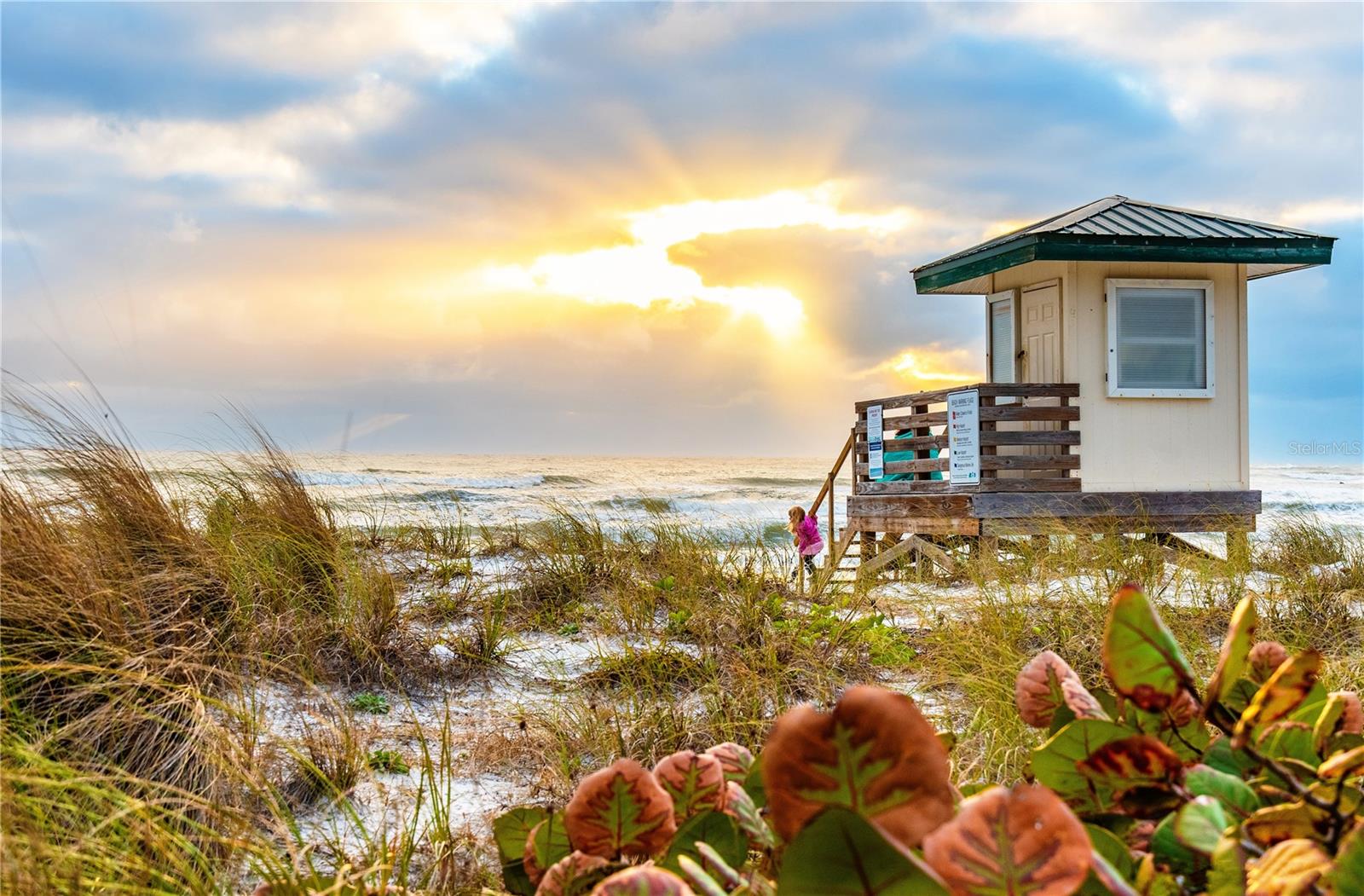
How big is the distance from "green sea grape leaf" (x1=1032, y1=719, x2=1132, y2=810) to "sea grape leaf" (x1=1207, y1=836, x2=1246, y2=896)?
0.14 meters

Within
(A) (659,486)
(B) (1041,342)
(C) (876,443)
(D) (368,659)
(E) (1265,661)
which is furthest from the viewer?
(A) (659,486)

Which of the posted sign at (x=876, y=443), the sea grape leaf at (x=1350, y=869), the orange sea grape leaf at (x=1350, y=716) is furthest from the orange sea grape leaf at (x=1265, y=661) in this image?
the posted sign at (x=876, y=443)

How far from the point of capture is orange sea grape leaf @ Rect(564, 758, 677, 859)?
71cm

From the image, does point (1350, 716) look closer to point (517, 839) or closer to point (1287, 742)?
point (1287, 742)

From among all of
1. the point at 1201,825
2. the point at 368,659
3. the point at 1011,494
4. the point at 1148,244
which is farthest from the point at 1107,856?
the point at 1148,244

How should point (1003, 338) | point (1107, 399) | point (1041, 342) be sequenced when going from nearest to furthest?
point (1107, 399) → point (1041, 342) → point (1003, 338)

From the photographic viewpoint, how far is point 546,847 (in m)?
0.79

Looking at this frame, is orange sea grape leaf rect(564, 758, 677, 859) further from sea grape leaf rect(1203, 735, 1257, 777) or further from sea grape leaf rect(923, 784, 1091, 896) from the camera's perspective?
sea grape leaf rect(1203, 735, 1257, 777)

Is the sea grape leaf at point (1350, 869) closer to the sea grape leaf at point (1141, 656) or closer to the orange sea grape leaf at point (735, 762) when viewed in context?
the sea grape leaf at point (1141, 656)

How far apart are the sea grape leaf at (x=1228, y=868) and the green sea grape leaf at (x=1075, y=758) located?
→ 14 centimetres

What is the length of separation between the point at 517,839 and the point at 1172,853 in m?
0.50

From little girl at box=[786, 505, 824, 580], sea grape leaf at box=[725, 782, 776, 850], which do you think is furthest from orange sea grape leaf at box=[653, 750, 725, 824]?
little girl at box=[786, 505, 824, 580]

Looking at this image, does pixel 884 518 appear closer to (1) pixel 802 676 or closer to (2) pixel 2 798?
(1) pixel 802 676

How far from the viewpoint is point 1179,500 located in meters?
10.9
